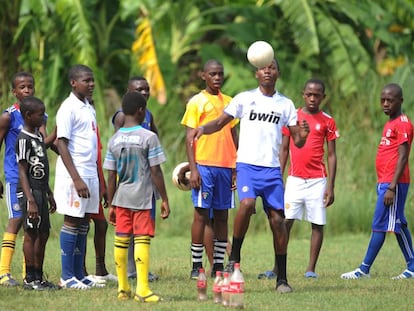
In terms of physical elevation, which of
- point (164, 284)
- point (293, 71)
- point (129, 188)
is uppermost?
point (293, 71)

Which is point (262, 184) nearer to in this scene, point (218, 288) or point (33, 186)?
point (218, 288)

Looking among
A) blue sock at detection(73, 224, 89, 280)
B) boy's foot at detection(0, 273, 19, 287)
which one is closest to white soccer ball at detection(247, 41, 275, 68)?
blue sock at detection(73, 224, 89, 280)

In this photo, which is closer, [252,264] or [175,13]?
[252,264]

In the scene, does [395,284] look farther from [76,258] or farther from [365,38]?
[365,38]

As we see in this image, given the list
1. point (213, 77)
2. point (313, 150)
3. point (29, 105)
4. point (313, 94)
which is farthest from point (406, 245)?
point (29, 105)

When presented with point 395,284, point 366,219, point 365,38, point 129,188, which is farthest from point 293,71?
point 129,188

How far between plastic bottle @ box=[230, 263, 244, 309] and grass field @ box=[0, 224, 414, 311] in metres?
0.14

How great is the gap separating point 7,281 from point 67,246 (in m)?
0.70

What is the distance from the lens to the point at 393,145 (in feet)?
34.9

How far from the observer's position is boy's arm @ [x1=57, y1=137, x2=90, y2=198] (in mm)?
8938

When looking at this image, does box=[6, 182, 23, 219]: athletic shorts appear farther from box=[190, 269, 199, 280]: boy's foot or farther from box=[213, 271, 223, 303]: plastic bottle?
box=[213, 271, 223, 303]: plastic bottle

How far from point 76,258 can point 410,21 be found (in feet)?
45.7

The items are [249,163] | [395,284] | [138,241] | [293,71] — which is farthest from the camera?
[293,71]

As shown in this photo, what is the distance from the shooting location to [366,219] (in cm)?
1529
